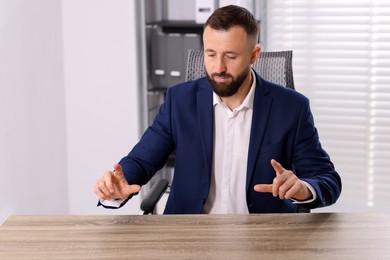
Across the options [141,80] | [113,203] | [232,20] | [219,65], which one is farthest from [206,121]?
[141,80]

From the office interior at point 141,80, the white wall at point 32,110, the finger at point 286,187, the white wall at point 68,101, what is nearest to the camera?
the finger at point 286,187

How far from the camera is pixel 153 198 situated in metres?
2.46

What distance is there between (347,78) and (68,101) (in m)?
1.59

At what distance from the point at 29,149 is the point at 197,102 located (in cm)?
168

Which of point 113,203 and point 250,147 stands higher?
point 250,147

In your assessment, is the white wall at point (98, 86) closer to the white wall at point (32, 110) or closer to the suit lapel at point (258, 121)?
the white wall at point (32, 110)

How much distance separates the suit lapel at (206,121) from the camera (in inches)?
97.0

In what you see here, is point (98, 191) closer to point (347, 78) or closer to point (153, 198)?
point (153, 198)

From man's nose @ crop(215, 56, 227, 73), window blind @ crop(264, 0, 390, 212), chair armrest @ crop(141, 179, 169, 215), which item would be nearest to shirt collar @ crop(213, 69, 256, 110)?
man's nose @ crop(215, 56, 227, 73)

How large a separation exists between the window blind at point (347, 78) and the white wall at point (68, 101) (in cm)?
88

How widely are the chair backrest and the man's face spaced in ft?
1.02

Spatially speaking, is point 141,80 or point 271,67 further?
point 141,80

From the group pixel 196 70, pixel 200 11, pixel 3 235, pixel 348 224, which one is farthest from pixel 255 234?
pixel 200 11

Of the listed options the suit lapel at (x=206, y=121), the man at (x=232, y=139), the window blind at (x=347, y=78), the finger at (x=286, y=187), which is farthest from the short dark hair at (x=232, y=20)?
the window blind at (x=347, y=78)
